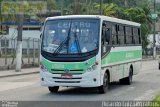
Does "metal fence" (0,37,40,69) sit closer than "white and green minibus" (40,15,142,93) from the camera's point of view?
No

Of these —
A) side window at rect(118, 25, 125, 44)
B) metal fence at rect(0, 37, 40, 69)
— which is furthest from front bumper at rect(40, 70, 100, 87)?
metal fence at rect(0, 37, 40, 69)

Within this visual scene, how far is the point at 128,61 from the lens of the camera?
870 inches

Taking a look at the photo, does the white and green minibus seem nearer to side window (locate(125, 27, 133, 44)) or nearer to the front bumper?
the front bumper

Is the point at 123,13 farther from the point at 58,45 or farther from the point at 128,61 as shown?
the point at 58,45

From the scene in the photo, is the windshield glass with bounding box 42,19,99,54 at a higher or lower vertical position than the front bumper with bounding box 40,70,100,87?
higher

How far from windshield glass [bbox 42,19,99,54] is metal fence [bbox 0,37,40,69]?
16641mm

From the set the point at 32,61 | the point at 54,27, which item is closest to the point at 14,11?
the point at 32,61

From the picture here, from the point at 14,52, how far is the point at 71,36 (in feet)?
62.5

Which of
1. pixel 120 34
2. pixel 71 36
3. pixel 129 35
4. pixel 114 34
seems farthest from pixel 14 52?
pixel 71 36

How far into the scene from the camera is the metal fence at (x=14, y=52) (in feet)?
115

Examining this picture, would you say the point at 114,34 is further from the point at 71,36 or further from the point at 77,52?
the point at 77,52

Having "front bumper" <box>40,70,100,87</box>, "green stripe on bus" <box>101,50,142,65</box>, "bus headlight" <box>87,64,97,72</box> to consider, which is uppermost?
"green stripe on bus" <box>101,50,142,65</box>

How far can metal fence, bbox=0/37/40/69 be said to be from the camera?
35056 mm

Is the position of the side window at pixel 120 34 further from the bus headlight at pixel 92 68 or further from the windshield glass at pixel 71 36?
the bus headlight at pixel 92 68
